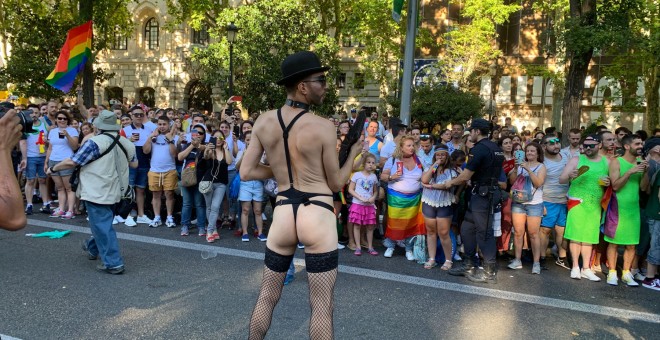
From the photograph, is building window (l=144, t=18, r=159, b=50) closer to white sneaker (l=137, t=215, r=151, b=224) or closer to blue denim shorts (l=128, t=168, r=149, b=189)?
blue denim shorts (l=128, t=168, r=149, b=189)

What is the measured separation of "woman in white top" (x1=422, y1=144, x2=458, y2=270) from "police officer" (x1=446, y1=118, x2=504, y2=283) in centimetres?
23

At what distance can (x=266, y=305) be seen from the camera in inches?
129

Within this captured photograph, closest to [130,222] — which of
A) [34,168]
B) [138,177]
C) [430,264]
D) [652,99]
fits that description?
[138,177]

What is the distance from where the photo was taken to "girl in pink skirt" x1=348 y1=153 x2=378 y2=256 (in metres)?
7.53

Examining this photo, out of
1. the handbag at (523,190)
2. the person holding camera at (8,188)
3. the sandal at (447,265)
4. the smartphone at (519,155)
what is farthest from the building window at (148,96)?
the person holding camera at (8,188)

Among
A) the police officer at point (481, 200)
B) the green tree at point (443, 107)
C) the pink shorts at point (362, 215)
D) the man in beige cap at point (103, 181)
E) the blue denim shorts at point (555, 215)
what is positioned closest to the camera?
the man in beige cap at point (103, 181)

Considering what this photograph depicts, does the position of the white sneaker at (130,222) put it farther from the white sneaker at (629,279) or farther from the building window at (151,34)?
the building window at (151,34)

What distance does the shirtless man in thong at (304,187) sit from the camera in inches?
125

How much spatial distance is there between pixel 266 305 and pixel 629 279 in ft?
16.7

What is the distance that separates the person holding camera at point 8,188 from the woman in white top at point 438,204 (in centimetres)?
529

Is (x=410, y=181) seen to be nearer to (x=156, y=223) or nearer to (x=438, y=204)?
(x=438, y=204)

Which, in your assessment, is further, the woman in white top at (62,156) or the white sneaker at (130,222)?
the woman in white top at (62,156)

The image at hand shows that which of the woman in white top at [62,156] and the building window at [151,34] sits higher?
the building window at [151,34]

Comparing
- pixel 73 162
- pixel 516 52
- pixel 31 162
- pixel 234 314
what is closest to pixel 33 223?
pixel 31 162
